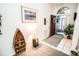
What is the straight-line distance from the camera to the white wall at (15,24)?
1.50 metres

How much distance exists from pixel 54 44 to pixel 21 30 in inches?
22.7

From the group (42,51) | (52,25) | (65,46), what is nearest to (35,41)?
(42,51)

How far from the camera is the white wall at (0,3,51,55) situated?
4.91ft

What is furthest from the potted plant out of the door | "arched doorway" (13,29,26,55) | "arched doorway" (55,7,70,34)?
"arched doorway" (13,29,26,55)

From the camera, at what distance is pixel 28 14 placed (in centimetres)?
156

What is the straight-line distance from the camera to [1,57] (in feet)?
5.32

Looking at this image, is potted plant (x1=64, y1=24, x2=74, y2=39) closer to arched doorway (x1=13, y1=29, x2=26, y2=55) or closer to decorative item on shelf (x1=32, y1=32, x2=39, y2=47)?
decorative item on shelf (x1=32, y1=32, x2=39, y2=47)

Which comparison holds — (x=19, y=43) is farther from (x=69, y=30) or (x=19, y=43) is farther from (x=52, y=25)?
(x=69, y=30)

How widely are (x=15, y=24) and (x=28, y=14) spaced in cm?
26

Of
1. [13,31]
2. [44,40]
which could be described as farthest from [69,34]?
[13,31]

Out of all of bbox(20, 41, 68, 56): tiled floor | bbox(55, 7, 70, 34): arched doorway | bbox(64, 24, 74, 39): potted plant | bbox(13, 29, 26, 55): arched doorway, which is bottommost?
bbox(20, 41, 68, 56): tiled floor

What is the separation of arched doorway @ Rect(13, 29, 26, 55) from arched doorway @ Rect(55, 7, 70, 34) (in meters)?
0.60

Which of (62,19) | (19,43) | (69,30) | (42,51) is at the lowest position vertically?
(42,51)

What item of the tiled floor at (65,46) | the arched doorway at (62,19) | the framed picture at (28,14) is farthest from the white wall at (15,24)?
the tiled floor at (65,46)
